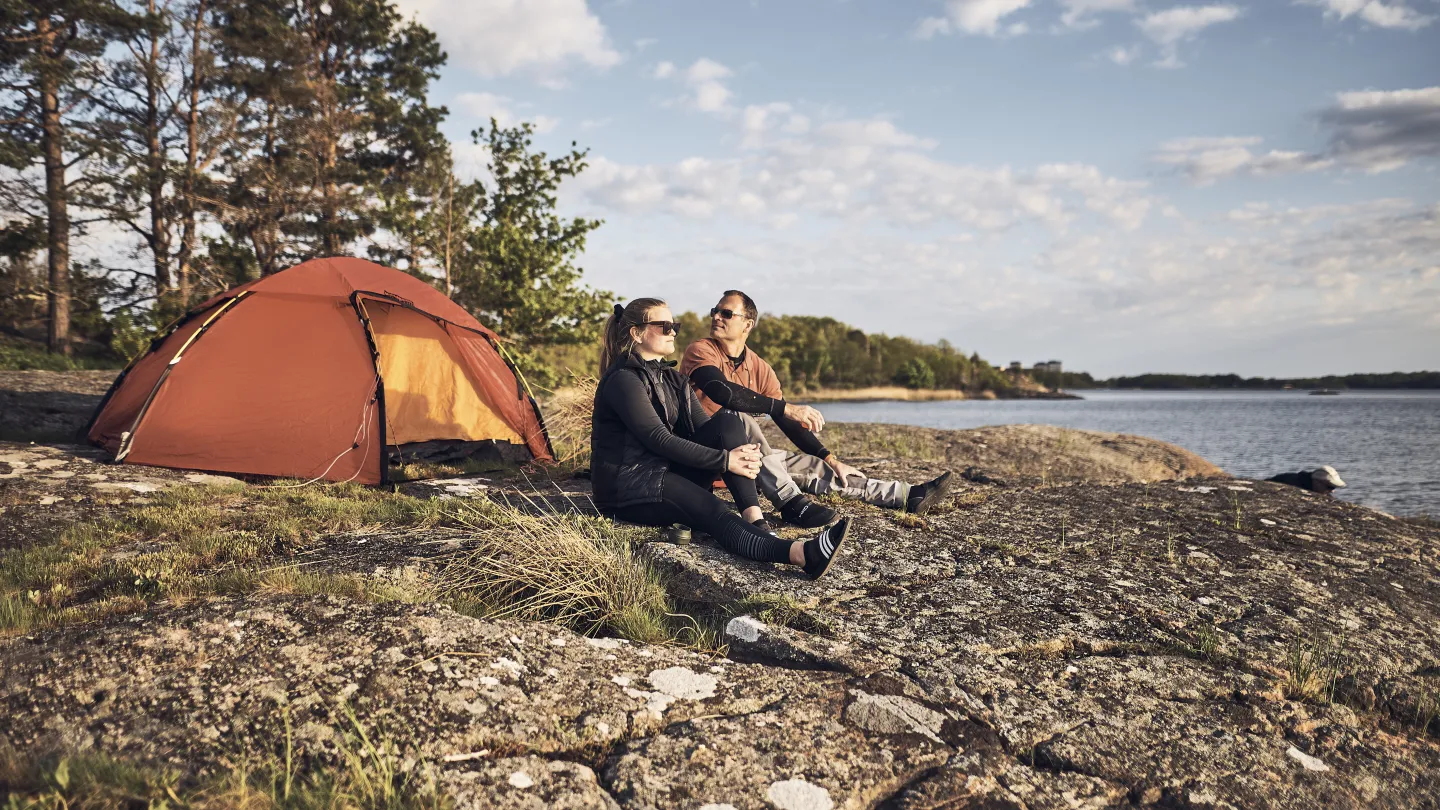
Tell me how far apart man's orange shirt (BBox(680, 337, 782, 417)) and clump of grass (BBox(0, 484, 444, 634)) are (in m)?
2.07

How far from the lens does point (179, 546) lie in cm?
411

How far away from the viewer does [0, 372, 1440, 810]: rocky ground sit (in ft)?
6.91

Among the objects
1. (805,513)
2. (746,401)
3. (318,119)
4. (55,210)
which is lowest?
(805,513)

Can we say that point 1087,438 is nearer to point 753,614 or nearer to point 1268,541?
point 1268,541

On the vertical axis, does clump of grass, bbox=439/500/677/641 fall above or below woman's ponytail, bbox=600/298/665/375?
below

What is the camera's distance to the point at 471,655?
8.57ft

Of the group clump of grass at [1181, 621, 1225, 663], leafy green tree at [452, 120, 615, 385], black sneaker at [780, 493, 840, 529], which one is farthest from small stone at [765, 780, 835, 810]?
leafy green tree at [452, 120, 615, 385]

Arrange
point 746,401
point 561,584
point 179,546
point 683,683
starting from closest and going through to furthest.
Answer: point 683,683 < point 561,584 < point 179,546 < point 746,401

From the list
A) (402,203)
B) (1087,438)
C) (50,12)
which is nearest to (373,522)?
(1087,438)

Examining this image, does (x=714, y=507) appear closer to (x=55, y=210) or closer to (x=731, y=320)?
(x=731, y=320)

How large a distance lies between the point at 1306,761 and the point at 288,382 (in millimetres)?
7655

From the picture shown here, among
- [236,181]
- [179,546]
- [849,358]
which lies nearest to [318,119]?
[236,181]

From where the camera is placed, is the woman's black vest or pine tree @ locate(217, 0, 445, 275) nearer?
the woman's black vest

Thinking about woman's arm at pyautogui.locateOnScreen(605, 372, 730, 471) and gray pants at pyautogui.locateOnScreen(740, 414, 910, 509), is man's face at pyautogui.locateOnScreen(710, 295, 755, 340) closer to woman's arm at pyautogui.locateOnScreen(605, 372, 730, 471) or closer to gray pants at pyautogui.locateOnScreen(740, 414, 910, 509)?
gray pants at pyautogui.locateOnScreen(740, 414, 910, 509)
